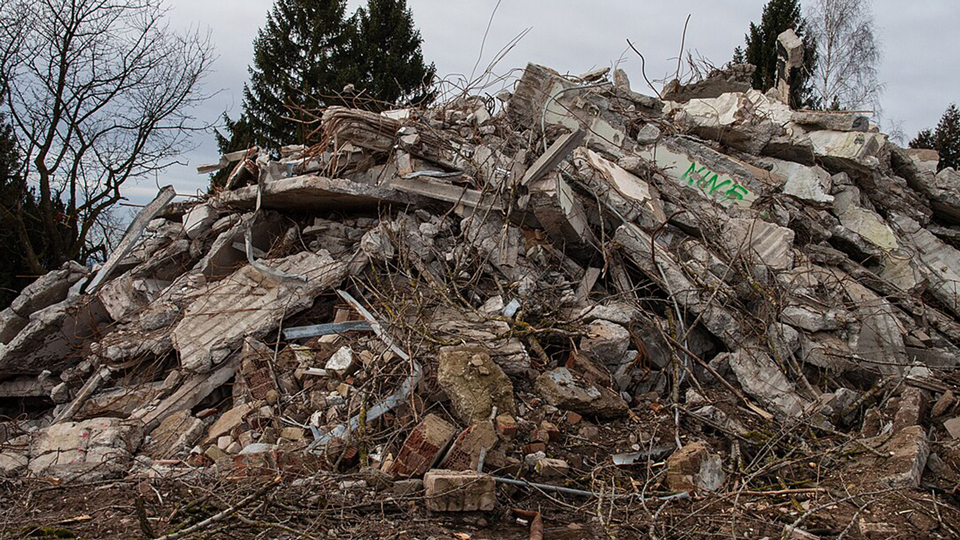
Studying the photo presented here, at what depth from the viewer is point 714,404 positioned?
13.7 ft

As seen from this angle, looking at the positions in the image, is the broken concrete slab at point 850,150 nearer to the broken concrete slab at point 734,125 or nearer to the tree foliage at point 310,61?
the broken concrete slab at point 734,125

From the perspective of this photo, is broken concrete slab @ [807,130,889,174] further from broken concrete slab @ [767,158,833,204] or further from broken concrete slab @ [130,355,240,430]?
broken concrete slab @ [130,355,240,430]

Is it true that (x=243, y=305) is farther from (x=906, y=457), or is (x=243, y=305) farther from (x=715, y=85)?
(x=715, y=85)

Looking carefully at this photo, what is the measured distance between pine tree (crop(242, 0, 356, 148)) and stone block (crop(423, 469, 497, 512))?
1320 cm

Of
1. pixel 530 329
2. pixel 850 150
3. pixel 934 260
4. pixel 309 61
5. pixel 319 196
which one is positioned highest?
pixel 309 61

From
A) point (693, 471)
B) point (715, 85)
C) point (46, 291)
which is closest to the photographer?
point (693, 471)

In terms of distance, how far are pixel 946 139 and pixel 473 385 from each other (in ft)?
56.6

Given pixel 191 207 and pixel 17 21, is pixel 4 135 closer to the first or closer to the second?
pixel 17 21

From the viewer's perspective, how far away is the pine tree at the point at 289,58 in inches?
593

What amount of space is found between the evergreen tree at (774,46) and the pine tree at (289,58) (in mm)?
10313

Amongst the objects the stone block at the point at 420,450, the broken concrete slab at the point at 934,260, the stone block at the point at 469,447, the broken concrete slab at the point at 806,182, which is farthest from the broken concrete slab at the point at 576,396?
the broken concrete slab at the point at 934,260

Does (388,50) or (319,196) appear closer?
(319,196)

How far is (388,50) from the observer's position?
1598cm

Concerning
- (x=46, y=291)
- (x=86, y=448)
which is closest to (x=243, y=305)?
(x=86, y=448)
